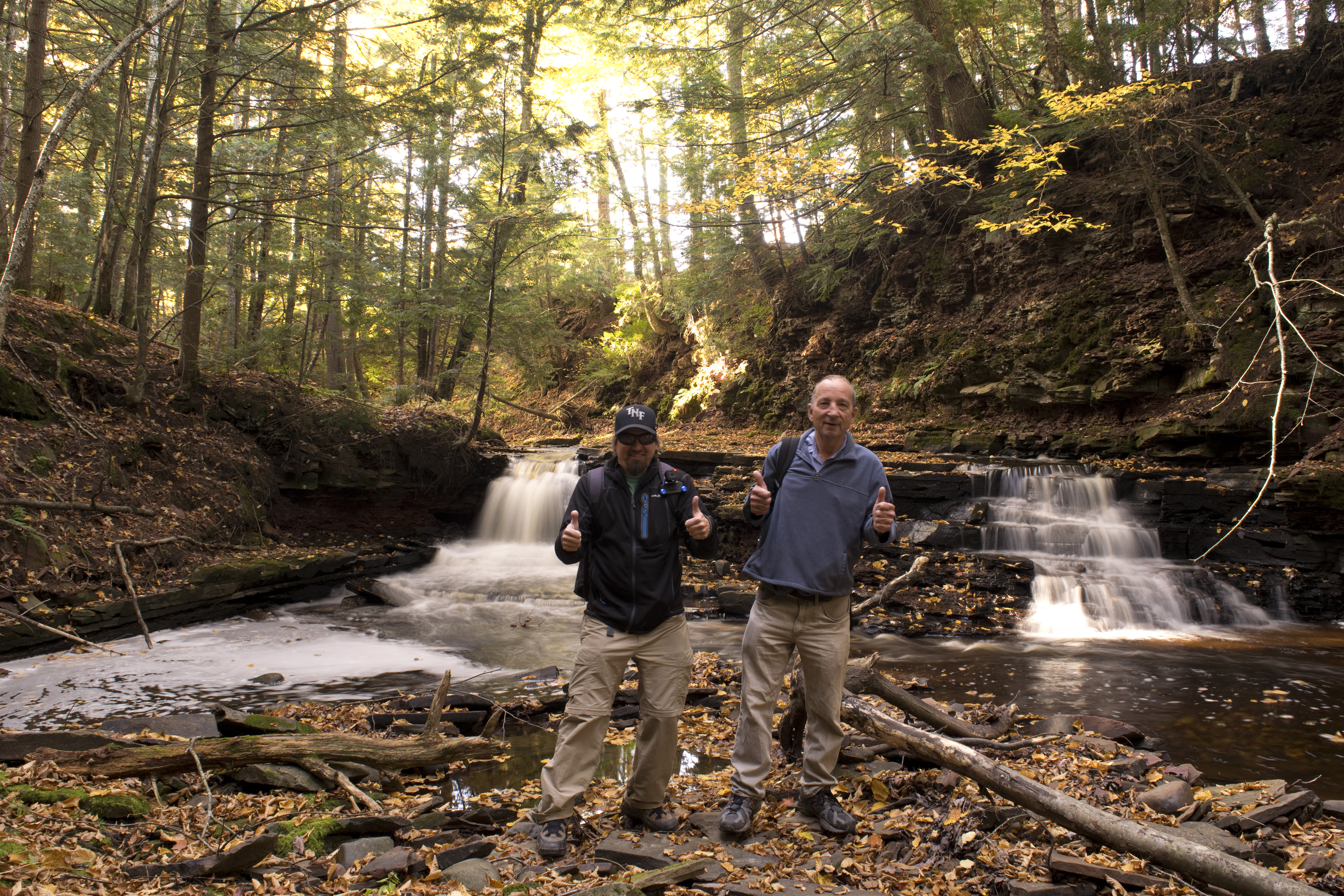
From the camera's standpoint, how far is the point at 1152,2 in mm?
14117

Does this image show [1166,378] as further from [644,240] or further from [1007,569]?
[644,240]

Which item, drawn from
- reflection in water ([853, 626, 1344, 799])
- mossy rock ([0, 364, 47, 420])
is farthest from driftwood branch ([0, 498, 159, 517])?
mossy rock ([0, 364, 47, 420])

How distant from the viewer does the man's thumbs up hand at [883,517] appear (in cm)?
351

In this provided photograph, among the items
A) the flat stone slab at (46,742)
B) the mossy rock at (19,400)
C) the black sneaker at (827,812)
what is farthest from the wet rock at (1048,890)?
the mossy rock at (19,400)

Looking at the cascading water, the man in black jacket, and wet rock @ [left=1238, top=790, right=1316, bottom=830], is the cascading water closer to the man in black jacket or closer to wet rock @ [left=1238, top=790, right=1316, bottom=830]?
wet rock @ [left=1238, top=790, right=1316, bottom=830]

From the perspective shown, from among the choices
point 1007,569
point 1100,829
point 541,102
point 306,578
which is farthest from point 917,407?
point 1100,829

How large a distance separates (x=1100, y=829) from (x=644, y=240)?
2597 centimetres

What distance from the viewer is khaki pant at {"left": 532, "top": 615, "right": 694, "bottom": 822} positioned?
363 centimetres

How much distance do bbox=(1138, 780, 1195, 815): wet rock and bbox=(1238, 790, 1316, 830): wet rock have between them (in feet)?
0.76

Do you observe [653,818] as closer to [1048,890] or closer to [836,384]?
[1048,890]

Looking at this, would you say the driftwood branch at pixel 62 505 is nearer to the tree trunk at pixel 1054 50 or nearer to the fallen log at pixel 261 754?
the fallen log at pixel 261 754

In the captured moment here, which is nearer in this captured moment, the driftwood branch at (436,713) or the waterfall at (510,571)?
the driftwood branch at (436,713)

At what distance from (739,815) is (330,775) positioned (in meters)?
2.58

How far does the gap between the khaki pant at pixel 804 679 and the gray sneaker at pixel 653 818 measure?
36 centimetres
